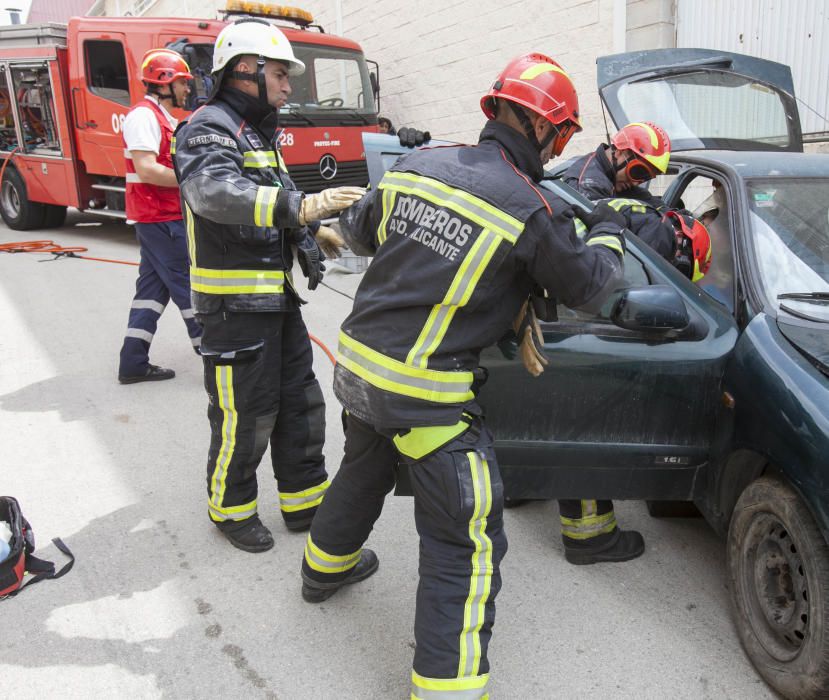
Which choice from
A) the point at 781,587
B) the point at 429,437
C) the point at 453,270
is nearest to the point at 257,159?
the point at 453,270

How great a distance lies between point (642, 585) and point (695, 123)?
2.56m

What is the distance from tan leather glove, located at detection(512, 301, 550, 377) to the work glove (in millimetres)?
921

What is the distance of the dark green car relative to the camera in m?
2.03

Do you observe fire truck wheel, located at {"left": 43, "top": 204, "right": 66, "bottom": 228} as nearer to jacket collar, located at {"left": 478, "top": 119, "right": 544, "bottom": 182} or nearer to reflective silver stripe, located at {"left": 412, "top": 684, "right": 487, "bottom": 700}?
jacket collar, located at {"left": 478, "top": 119, "right": 544, "bottom": 182}

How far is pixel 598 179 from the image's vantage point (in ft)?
12.5

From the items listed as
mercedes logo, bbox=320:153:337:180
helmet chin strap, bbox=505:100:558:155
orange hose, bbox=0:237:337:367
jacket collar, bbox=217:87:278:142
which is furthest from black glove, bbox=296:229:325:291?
orange hose, bbox=0:237:337:367

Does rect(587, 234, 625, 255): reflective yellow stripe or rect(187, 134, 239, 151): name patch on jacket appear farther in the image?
rect(187, 134, 239, 151): name patch on jacket

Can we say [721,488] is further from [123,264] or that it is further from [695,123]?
[123,264]

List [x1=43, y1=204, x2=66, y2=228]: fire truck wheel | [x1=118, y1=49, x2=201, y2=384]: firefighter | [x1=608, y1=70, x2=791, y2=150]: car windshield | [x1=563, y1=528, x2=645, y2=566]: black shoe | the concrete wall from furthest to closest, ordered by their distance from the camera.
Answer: [x1=43, y1=204, x2=66, y2=228]: fire truck wheel, the concrete wall, [x1=118, y1=49, x2=201, y2=384]: firefighter, [x1=608, y1=70, x2=791, y2=150]: car windshield, [x1=563, y1=528, x2=645, y2=566]: black shoe

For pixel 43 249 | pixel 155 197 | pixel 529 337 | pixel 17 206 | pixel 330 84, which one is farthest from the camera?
pixel 17 206

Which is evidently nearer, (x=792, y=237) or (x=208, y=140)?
(x=208, y=140)

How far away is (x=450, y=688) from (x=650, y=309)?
1.24 m

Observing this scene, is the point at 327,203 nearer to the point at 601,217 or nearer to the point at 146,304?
the point at 601,217

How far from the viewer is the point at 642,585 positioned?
2.73m
